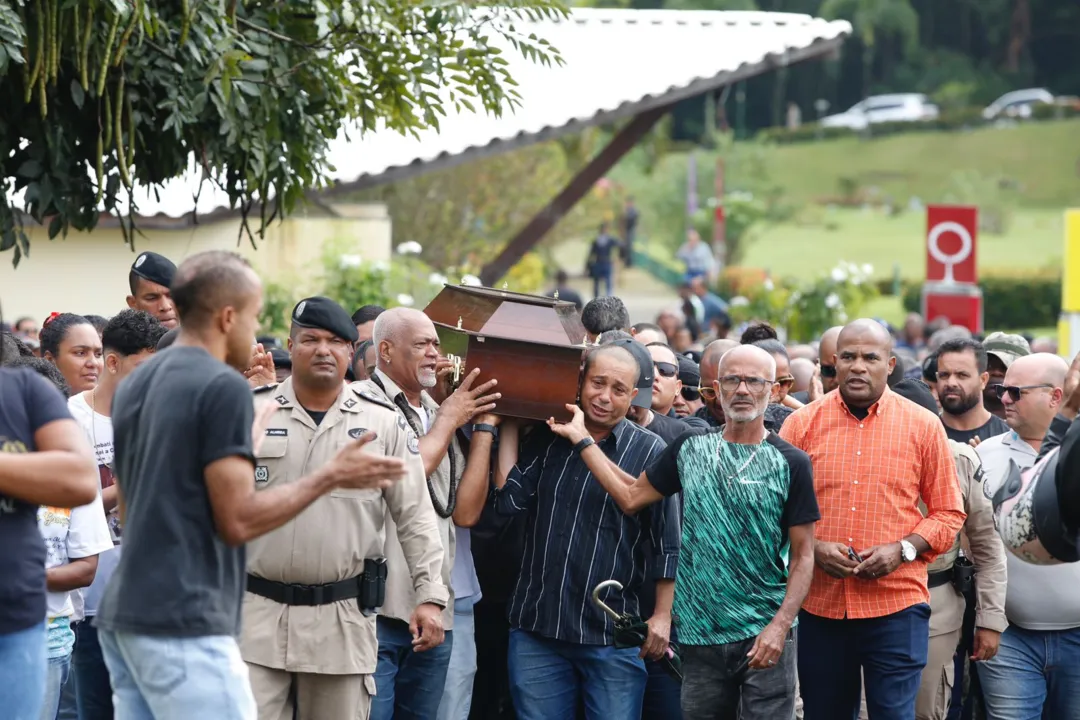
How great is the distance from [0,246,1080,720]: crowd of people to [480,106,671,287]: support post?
9.58m

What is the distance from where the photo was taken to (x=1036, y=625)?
23.3ft

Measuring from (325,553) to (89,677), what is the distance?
138cm

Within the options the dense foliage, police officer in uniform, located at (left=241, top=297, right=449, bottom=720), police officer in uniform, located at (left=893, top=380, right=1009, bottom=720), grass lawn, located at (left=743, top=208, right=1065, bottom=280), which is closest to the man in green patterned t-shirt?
police officer in uniform, located at (left=241, top=297, right=449, bottom=720)

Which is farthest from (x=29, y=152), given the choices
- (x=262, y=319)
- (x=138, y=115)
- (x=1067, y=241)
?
(x=1067, y=241)

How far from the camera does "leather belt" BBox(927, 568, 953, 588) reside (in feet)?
24.7

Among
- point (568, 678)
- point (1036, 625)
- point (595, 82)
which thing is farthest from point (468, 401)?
point (595, 82)

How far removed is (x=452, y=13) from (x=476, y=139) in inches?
309

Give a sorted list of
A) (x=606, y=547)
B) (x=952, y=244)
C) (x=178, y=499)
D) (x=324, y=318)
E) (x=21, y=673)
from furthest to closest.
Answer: (x=952, y=244) → (x=606, y=547) → (x=324, y=318) → (x=21, y=673) → (x=178, y=499)

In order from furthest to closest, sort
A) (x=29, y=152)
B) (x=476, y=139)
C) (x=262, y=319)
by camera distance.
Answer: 1. (x=476, y=139)
2. (x=262, y=319)
3. (x=29, y=152)

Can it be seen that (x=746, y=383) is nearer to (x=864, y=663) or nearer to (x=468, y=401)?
(x=468, y=401)

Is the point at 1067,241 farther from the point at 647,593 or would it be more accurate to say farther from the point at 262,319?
the point at 647,593

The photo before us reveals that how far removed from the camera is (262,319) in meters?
15.0

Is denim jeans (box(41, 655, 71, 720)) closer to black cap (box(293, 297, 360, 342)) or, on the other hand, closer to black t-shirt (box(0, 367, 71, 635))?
black t-shirt (box(0, 367, 71, 635))

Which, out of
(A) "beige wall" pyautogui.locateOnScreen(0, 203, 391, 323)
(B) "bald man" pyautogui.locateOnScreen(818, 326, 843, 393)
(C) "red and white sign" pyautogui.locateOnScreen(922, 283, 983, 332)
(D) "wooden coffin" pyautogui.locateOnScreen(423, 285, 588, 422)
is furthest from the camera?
(C) "red and white sign" pyautogui.locateOnScreen(922, 283, 983, 332)
